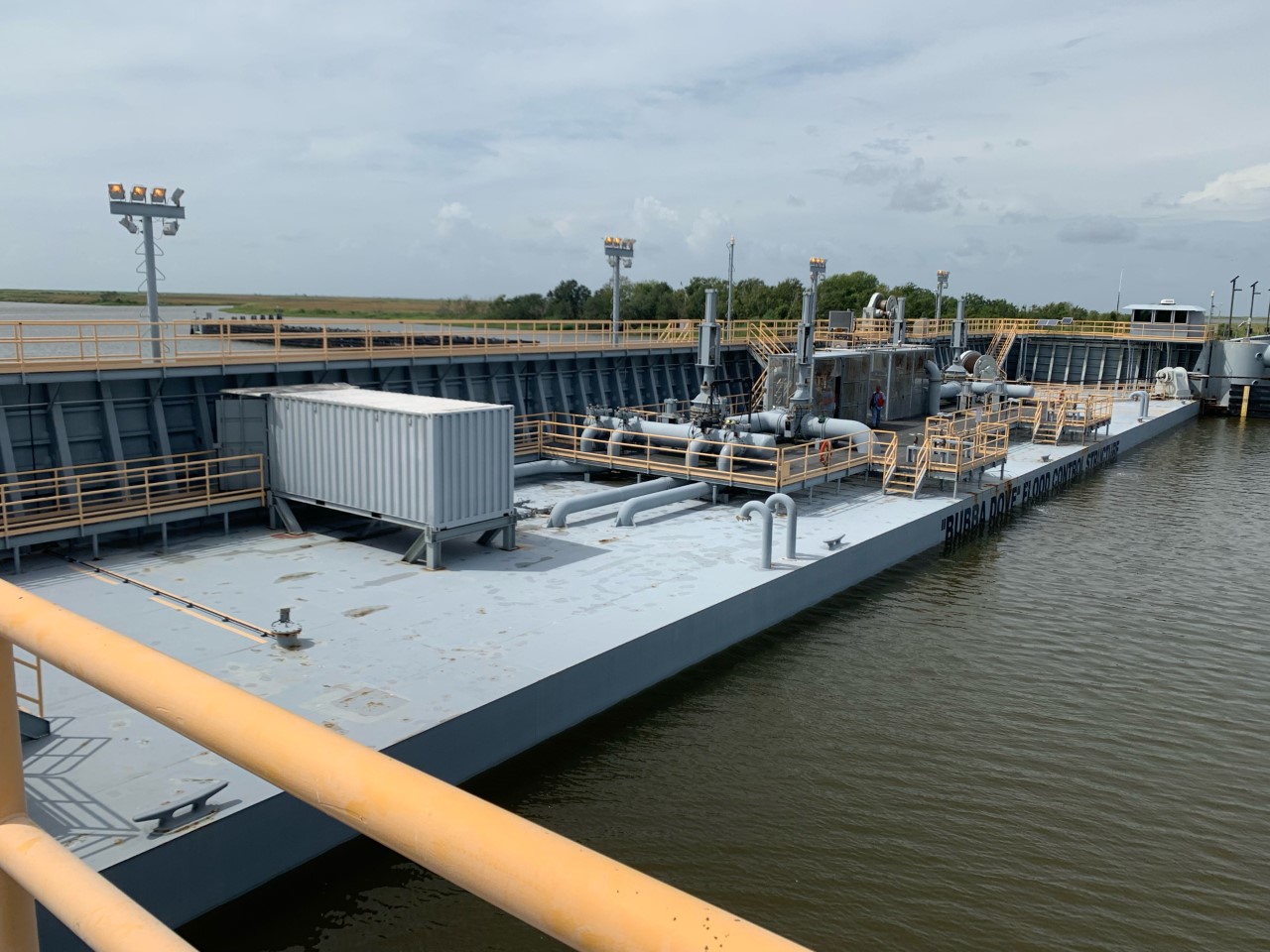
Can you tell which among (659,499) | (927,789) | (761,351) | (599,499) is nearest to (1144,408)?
(761,351)

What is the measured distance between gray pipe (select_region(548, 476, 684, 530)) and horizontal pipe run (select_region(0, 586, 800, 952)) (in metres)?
22.6

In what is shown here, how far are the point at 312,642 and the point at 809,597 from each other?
10795mm

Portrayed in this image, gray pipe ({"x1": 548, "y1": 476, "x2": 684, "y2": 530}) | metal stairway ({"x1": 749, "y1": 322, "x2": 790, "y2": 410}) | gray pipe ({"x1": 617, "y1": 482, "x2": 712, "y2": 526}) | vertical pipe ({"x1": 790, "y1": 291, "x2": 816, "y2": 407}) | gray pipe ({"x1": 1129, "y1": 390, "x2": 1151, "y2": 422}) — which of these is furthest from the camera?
gray pipe ({"x1": 1129, "y1": 390, "x2": 1151, "y2": 422})

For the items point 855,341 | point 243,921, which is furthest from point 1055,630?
point 855,341

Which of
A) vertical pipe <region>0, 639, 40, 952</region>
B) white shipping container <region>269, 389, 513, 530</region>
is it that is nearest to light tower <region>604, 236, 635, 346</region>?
white shipping container <region>269, 389, 513, 530</region>

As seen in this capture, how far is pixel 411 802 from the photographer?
72.1 inches

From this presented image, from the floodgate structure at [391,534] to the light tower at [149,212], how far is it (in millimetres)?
1243

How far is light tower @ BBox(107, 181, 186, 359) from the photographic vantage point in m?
24.1

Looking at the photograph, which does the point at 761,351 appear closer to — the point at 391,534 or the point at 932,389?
the point at 932,389

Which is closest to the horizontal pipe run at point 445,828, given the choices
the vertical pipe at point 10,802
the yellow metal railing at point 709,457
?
the vertical pipe at point 10,802

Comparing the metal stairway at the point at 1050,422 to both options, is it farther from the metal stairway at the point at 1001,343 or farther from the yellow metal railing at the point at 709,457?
the metal stairway at the point at 1001,343

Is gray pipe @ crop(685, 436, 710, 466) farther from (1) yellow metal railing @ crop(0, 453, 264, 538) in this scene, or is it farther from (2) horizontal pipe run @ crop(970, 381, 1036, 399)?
(2) horizontal pipe run @ crop(970, 381, 1036, 399)

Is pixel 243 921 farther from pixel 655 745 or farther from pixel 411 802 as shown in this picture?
pixel 411 802

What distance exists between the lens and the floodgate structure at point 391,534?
12.5m
